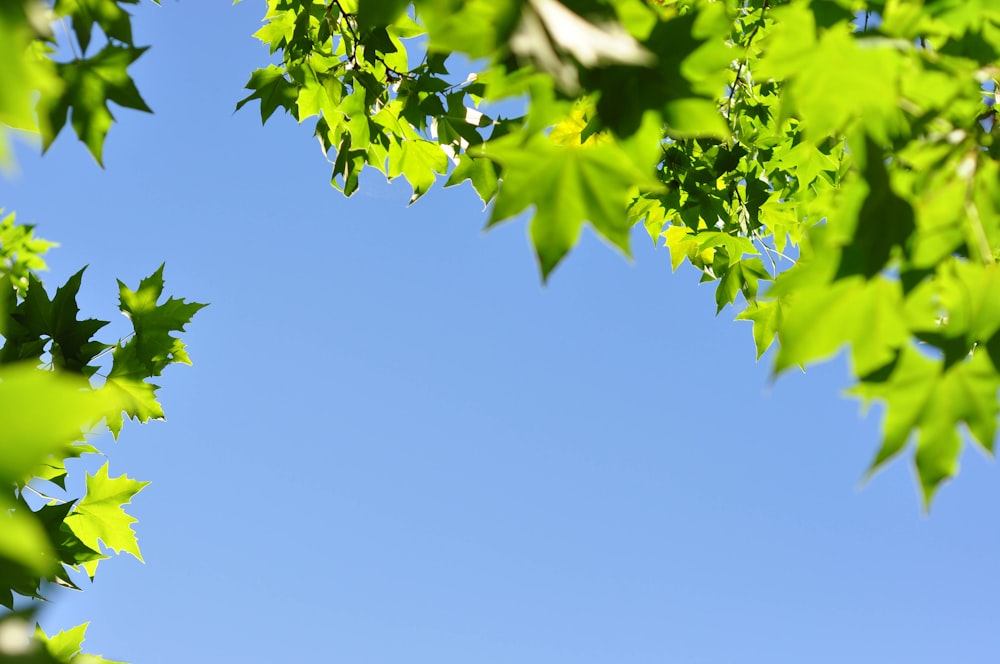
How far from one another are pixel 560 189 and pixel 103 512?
2206mm

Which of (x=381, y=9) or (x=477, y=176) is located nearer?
(x=381, y=9)

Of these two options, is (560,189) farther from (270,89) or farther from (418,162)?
(270,89)

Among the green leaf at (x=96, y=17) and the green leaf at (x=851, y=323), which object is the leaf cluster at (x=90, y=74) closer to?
the green leaf at (x=96, y=17)

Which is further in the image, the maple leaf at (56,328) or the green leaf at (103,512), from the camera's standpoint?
the green leaf at (103,512)

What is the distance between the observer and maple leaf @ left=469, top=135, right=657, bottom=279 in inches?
40.9

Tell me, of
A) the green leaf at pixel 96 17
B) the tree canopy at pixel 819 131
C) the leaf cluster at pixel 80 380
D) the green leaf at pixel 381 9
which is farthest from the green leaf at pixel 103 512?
the green leaf at pixel 381 9

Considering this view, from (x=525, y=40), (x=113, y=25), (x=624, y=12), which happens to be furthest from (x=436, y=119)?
(x=525, y=40)

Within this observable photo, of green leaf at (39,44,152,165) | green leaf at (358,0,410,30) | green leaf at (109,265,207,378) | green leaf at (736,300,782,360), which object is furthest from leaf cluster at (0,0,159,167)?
green leaf at (736,300,782,360)

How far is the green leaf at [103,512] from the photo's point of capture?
8.16 ft

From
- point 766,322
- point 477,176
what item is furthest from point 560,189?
point 766,322

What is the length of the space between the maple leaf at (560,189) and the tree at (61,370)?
58 cm

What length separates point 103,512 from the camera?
98.3 inches

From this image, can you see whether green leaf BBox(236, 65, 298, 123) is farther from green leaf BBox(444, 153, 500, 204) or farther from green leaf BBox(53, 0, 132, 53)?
green leaf BBox(53, 0, 132, 53)

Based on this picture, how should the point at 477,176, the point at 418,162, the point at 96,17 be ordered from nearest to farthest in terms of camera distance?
the point at 96,17 < the point at 477,176 < the point at 418,162
